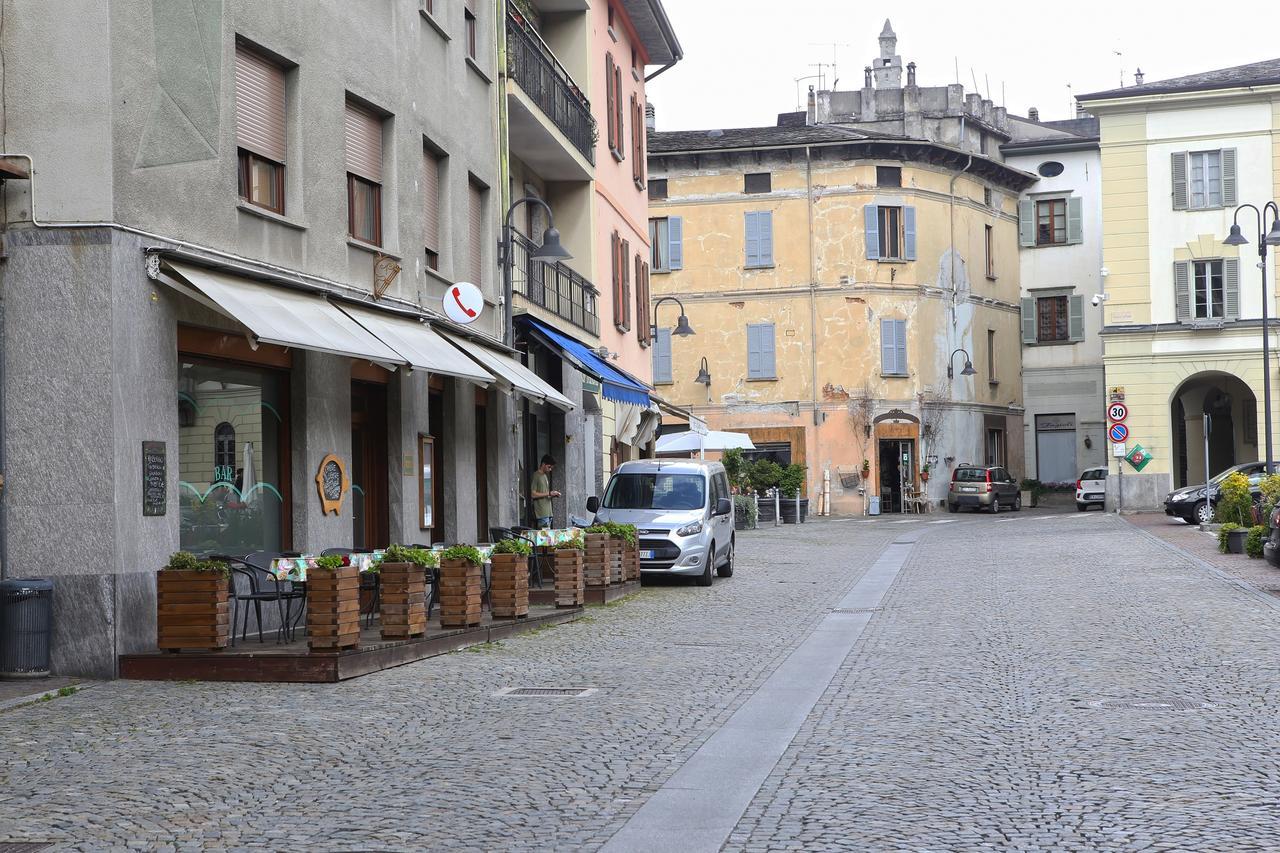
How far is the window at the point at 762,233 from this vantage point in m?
50.8

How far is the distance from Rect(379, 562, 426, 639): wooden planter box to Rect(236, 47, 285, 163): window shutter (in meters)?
4.23

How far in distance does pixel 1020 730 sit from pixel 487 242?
47.1 feet

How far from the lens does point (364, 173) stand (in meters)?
16.8

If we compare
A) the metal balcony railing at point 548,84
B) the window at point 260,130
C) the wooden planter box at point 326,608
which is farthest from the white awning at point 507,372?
the wooden planter box at point 326,608

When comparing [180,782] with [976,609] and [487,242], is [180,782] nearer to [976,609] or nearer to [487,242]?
[976,609]

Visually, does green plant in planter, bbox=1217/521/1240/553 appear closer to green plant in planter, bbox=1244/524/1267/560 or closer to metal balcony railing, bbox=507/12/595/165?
green plant in planter, bbox=1244/524/1267/560

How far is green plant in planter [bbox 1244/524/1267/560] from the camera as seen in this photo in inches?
896

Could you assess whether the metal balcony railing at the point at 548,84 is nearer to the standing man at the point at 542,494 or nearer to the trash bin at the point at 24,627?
the standing man at the point at 542,494

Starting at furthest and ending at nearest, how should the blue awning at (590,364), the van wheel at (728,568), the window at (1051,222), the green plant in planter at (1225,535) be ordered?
1. the window at (1051,222)
2. the green plant in planter at (1225,535)
3. the blue awning at (590,364)
4. the van wheel at (728,568)

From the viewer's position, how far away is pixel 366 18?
16.5 m

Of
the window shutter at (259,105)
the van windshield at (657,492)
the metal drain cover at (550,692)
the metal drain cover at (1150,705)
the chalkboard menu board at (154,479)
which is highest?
the window shutter at (259,105)

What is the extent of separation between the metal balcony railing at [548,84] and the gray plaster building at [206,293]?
4.14 metres

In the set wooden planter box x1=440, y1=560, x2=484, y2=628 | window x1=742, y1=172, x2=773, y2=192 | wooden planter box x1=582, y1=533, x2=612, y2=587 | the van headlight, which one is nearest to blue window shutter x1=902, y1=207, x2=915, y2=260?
window x1=742, y1=172, x2=773, y2=192

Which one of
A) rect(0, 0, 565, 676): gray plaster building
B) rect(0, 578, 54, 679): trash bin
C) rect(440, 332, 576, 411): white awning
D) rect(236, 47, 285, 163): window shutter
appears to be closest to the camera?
rect(0, 578, 54, 679): trash bin
